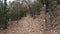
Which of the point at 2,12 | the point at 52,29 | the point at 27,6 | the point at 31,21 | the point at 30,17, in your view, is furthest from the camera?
the point at 27,6

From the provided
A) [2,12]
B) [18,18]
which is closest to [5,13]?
[2,12]

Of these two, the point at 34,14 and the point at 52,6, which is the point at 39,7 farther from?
the point at 52,6

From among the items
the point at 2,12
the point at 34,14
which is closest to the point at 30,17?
the point at 34,14

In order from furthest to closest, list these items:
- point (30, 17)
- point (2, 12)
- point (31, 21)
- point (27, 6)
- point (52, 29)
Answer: point (27, 6) → point (30, 17) → point (31, 21) → point (2, 12) → point (52, 29)

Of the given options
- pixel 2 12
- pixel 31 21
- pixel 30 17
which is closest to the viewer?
pixel 2 12

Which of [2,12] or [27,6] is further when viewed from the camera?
[27,6]

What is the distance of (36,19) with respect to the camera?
9.92 meters

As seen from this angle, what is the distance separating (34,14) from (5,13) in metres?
2.11

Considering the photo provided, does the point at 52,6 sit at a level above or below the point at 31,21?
above

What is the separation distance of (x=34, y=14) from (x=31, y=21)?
919 millimetres

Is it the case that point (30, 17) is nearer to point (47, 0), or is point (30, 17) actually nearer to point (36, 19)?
point (36, 19)

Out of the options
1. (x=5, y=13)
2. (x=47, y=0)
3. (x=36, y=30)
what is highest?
(x=47, y=0)

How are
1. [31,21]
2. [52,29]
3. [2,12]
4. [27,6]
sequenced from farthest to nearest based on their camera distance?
1. [27,6]
2. [31,21]
3. [2,12]
4. [52,29]

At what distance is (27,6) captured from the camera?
38.3ft
